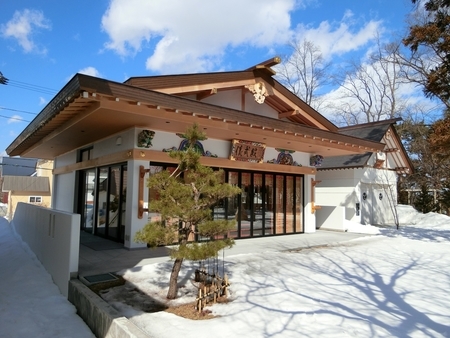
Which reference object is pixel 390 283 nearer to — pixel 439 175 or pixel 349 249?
pixel 349 249

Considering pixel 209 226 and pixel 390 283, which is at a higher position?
pixel 209 226

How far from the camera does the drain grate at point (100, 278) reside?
15.1 ft

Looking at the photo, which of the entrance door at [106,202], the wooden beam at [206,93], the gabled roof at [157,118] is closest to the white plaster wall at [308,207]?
the gabled roof at [157,118]

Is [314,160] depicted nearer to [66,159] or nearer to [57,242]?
[57,242]

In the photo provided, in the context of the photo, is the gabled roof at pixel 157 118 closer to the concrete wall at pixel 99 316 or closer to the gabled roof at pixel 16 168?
the concrete wall at pixel 99 316

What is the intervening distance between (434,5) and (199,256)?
8.88 meters

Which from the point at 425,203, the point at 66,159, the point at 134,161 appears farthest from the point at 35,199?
the point at 425,203

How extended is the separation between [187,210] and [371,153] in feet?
39.7

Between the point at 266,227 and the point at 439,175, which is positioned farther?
the point at 439,175

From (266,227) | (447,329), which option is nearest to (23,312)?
(447,329)

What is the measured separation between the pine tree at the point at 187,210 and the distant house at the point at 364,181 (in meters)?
8.89

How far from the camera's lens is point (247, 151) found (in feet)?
29.1

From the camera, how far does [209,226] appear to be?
13.7 feet

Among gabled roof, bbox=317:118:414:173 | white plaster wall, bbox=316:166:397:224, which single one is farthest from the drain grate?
gabled roof, bbox=317:118:414:173
